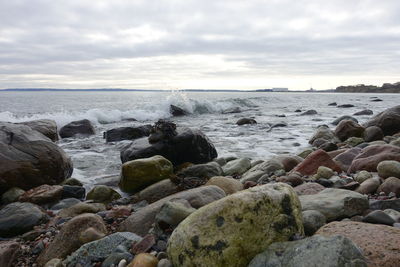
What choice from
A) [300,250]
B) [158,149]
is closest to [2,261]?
[300,250]

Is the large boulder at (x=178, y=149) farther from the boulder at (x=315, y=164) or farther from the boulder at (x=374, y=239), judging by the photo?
the boulder at (x=374, y=239)

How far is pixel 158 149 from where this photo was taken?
24.4 ft

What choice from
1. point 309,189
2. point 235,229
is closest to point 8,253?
point 235,229

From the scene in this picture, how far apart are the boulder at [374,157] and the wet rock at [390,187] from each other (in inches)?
52.2

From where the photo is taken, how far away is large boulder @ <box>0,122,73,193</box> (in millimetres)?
5838

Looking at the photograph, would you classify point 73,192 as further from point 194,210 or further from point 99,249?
point 194,210

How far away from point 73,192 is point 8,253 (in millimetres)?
2517

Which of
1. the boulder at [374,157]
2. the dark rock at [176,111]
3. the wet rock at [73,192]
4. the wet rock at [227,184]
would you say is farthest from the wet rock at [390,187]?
the dark rock at [176,111]

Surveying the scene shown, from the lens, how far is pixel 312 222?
2682 mm

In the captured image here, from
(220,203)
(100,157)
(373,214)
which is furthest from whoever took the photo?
(100,157)

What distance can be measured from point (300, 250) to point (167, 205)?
63.1 inches

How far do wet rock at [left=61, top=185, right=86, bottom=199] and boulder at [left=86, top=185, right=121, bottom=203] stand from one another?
0.29 metres

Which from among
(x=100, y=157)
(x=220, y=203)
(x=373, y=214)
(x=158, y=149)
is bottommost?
(x=100, y=157)

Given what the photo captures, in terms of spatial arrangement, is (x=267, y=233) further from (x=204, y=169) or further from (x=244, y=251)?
(x=204, y=169)
